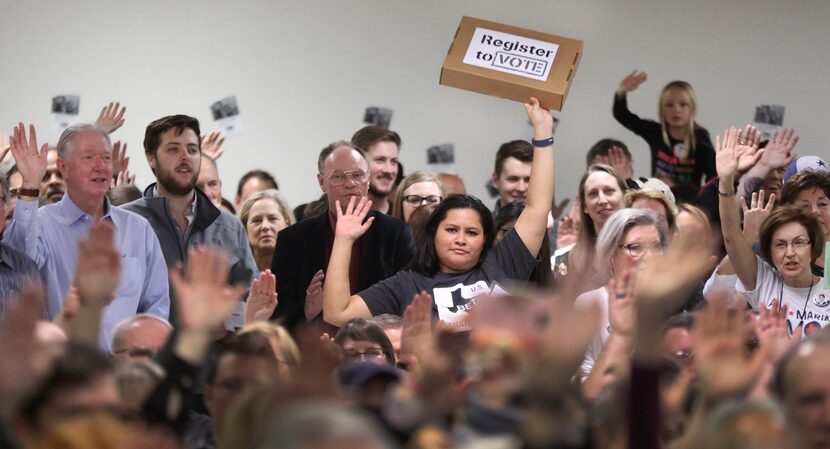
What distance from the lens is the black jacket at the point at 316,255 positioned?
15.0 ft

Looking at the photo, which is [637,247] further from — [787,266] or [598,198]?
[598,198]

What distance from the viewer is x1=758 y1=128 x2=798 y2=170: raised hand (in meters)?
5.42

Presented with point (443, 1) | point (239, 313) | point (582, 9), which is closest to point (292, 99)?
point (443, 1)

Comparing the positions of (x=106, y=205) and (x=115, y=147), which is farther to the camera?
(x=115, y=147)

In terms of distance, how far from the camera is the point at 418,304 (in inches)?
124

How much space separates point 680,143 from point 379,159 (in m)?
1.56

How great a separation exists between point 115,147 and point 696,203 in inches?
103

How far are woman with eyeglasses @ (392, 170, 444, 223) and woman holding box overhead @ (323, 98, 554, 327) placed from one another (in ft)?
3.52

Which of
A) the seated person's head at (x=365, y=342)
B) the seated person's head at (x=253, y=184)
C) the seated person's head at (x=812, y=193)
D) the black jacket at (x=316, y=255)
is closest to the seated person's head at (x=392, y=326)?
the seated person's head at (x=365, y=342)

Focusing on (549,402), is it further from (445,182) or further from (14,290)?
(445,182)

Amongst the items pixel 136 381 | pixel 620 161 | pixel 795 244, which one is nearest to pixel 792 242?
pixel 795 244

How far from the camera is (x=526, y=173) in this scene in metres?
5.57

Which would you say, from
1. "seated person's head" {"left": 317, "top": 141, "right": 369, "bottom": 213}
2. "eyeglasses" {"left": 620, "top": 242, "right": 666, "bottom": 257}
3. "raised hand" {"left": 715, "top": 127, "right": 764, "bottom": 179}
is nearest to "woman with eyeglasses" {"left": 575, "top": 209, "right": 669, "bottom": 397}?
"eyeglasses" {"left": 620, "top": 242, "right": 666, "bottom": 257}

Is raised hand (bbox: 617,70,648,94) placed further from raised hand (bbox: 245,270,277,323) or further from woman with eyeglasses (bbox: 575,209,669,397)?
raised hand (bbox: 245,270,277,323)
